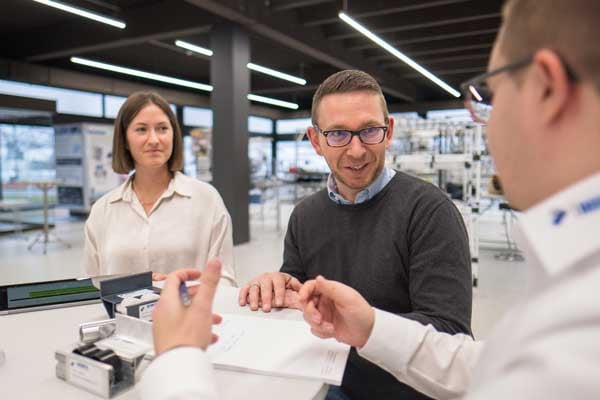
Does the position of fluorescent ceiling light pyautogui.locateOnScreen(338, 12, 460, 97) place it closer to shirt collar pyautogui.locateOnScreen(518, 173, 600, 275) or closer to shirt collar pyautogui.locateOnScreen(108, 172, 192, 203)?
shirt collar pyautogui.locateOnScreen(108, 172, 192, 203)

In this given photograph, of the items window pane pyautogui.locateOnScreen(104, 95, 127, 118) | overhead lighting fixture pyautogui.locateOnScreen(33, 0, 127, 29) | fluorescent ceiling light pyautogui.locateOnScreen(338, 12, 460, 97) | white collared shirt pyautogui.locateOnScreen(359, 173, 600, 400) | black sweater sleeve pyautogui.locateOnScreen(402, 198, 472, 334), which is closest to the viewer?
white collared shirt pyautogui.locateOnScreen(359, 173, 600, 400)

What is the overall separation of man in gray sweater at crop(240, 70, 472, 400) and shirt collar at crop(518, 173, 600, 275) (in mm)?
660

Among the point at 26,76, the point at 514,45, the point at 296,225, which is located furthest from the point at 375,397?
the point at 26,76

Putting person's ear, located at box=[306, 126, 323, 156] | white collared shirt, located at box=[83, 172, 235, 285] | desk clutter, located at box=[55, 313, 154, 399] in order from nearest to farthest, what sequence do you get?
1. desk clutter, located at box=[55, 313, 154, 399]
2. person's ear, located at box=[306, 126, 323, 156]
3. white collared shirt, located at box=[83, 172, 235, 285]

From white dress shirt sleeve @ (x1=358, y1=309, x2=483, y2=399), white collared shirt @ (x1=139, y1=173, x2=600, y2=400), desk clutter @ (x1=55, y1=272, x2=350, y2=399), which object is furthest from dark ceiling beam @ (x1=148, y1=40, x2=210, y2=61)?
white collared shirt @ (x1=139, y1=173, x2=600, y2=400)

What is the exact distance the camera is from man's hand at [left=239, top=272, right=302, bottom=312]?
127cm

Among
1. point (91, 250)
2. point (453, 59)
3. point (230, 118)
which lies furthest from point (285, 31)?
point (91, 250)

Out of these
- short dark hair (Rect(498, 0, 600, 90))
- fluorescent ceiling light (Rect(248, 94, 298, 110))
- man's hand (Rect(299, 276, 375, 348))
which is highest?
fluorescent ceiling light (Rect(248, 94, 298, 110))

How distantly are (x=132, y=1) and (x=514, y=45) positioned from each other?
6615mm

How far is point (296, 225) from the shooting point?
1.53m

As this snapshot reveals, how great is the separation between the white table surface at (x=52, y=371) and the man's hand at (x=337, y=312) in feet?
0.44

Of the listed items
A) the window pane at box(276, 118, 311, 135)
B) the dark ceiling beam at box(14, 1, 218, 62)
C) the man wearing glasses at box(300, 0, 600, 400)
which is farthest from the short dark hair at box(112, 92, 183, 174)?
the window pane at box(276, 118, 311, 135)

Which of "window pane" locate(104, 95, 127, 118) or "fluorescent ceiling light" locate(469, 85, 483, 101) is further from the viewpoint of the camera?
"window pane" locate(104, 95, 127, 118)

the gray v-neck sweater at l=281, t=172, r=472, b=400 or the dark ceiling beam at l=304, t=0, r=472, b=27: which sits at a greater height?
the dark ceiling beam at l=304, t=0, r=472, b=27
